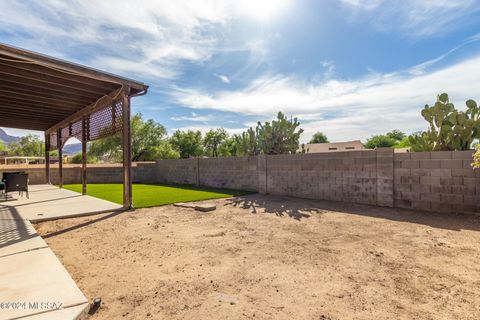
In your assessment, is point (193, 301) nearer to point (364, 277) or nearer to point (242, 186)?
point (364, 277)

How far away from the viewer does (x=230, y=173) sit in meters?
12.0

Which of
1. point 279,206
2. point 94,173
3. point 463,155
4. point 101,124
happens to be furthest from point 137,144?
point 463,155

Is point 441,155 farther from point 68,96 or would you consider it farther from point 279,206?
point 68,96

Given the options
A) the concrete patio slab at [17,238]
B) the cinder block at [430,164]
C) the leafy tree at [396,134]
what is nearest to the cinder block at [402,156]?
the cinder block at [430,164]

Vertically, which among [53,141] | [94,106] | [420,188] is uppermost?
[94,106]

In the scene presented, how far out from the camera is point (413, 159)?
21.3ft

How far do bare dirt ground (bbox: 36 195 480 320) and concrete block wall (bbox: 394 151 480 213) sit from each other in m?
0.42

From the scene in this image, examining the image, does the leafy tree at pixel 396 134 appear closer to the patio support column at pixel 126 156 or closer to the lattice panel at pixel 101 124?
the lattice panel at pixel 101 124

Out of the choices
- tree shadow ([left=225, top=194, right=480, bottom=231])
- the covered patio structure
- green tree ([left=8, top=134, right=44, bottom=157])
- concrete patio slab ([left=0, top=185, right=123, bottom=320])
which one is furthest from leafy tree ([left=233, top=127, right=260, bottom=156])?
green tree ([left=8, top=134, right=44, bottom=157])

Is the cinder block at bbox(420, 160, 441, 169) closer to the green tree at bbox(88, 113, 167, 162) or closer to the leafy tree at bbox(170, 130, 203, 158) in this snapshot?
the green tree at bbox(88, 113, 167, 162)

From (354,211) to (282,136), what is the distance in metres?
5.42

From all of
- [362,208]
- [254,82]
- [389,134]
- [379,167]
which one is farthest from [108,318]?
[389,134]

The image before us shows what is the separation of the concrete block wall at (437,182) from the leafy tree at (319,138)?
186 feet

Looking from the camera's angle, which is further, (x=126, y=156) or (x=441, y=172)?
(x=126, y=156)
